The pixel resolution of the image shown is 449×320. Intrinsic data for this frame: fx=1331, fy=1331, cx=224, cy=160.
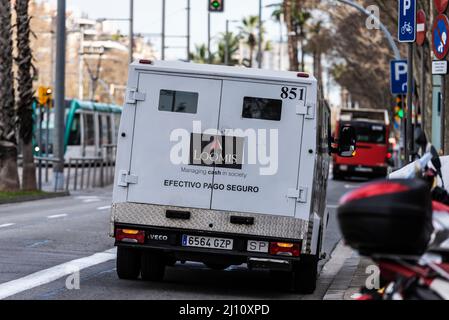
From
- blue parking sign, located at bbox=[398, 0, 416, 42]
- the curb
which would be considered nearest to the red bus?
the curb

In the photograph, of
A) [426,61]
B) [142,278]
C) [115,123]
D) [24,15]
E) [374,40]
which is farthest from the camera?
[115,123]

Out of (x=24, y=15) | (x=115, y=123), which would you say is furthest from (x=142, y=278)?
(x=115, y=123)

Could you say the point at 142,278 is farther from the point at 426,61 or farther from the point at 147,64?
the point at 426,61

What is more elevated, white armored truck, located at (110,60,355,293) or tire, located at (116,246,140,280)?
white armored truck, located at (110,60,355,293)

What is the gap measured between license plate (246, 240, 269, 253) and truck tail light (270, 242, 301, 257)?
8 cm

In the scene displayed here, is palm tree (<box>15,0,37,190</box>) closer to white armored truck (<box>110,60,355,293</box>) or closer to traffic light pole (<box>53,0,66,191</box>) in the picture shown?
traffic light pole (<box>53,0,66,191</box>)

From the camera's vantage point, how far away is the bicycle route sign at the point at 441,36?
15.7 metres

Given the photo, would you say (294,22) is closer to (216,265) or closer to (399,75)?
(399,75)

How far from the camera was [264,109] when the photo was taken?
12.6 meters

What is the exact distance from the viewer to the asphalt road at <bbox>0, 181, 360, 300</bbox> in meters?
12.0

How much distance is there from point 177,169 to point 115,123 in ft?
182

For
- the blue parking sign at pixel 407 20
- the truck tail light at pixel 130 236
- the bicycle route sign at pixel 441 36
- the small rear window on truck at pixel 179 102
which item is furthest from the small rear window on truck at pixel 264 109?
the blue parking sign at pixel 407 20

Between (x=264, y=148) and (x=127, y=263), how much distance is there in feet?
6.08

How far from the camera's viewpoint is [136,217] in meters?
12.5
